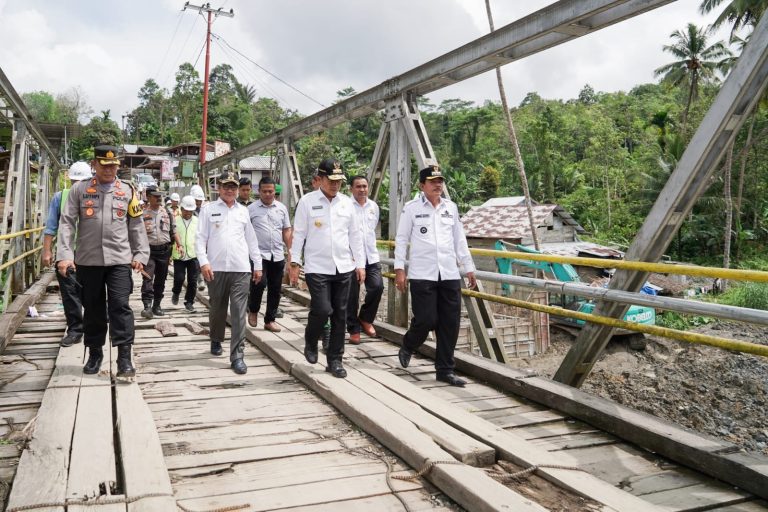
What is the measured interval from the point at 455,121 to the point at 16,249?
5218 cm

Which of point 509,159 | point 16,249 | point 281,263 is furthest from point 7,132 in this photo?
point 509,159

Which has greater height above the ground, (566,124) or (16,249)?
(566,124)

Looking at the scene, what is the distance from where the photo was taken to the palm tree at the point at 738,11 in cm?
2691

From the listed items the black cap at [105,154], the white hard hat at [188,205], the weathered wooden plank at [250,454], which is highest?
the black cap at [105,154]

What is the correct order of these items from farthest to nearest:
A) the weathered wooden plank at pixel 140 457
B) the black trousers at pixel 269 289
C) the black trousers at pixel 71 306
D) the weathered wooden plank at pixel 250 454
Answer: the black trousers at pixel 269 289 → the black trousers at pixel 71 306 → the weathered wooden plank at pixel 250 454 → the weathered wooden plank at pixel 140 457

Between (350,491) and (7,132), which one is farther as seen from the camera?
(7,132)

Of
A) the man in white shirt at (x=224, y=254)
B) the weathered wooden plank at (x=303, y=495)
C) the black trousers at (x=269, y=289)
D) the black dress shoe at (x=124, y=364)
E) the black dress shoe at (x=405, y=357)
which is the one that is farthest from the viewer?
the black trousers at (x=269, y=289)

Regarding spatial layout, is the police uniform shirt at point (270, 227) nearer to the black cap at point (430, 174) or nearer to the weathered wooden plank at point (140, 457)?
the black cap at point (430, 174)

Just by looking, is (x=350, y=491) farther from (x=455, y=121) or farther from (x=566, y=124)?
(x=455, y=121)

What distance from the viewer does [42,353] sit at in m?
5.58

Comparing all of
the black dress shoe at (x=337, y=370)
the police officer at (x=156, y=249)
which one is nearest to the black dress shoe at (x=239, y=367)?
the black dress shoe at (x=337, y=370)

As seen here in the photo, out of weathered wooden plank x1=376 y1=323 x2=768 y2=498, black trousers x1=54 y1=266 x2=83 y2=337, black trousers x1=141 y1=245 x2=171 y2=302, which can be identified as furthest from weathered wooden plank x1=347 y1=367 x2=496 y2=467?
black trousers x1=141 y1=245 x2=171 y2=302

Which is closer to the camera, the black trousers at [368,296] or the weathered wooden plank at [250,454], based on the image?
the weathered wooden plank at [250,454]

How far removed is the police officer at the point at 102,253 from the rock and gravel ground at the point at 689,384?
8.06 metres
